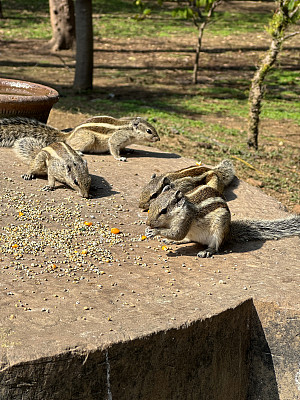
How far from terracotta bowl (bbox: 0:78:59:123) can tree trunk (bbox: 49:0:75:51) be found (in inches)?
359

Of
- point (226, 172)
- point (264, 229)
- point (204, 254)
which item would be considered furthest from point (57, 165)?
point (264, 229)

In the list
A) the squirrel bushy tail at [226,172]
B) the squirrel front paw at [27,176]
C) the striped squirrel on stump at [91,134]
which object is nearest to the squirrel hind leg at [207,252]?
the squirrel bushy tail at [226,172]

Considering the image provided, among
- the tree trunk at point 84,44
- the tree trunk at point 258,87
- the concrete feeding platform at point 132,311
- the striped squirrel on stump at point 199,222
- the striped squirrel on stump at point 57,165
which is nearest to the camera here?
the concrete feeding platform at point 132,311

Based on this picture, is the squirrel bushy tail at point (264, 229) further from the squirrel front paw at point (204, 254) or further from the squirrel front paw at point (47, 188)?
the squirrel front paw at point (47, 188)

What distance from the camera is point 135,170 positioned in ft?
21.4

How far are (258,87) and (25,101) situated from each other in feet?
12.1

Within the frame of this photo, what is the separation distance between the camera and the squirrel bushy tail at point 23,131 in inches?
263

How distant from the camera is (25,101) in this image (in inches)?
275

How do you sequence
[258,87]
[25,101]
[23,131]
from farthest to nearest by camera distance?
[258,87]
[25,101]
[23,131]

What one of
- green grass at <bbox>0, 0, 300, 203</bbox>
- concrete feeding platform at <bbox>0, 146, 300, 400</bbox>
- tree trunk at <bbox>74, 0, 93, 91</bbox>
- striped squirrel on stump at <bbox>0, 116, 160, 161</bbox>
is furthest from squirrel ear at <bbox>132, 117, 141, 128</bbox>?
tree trunk at <bbox>74, 0, 93, 91</bbox>

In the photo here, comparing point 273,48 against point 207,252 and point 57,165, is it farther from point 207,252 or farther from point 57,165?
point 207,252

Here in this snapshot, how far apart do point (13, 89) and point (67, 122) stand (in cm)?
199

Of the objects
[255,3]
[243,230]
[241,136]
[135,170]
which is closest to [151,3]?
[255,3]

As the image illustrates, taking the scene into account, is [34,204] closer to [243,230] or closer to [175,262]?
[175,262]
